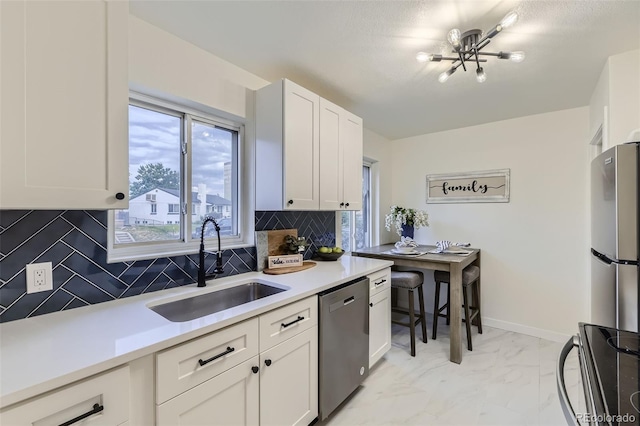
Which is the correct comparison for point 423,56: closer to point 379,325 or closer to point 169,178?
point 169,178

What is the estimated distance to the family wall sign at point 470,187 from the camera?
10.6 ft

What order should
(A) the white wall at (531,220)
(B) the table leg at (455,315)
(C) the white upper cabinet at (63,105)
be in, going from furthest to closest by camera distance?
(A) the white wall at (531,220), (B) the table leg at (455,315), (C) the white upper cabinet at (63,105)

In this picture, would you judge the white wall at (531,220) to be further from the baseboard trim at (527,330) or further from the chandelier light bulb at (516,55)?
the chandelier light bulb at (516,55)

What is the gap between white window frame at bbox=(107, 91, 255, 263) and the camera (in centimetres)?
157

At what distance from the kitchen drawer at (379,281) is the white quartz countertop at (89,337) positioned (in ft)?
2.45

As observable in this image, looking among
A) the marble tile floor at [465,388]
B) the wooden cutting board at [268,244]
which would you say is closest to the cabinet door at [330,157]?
the wooden cutting board at [268,244]

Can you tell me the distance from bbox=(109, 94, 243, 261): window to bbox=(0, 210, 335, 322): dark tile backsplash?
8 cm

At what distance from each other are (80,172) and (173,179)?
0.76 m

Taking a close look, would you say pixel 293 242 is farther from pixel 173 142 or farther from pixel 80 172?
pixel 80 172

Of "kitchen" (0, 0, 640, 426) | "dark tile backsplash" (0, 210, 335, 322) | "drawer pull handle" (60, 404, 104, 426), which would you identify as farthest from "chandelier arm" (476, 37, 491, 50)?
"drawer pull handle" (60, 404, 104, 426)

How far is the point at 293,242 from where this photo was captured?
2.36 metres

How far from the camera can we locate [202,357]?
1.14 metres

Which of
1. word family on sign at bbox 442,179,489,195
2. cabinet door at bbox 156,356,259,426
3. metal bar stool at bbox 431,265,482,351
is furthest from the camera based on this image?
word family on sign at bbox 442,179,489,195

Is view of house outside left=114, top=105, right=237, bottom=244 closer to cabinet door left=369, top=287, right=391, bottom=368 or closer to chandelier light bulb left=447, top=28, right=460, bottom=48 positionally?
cabinet door left=369, top=287, right=391, bottom=368
